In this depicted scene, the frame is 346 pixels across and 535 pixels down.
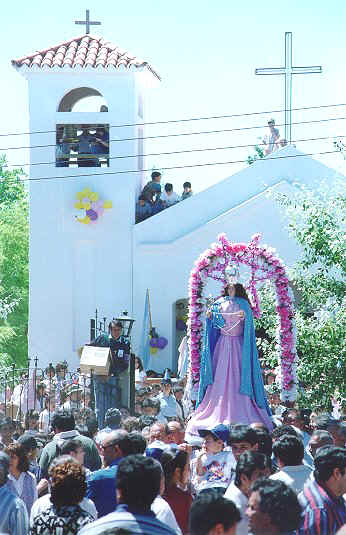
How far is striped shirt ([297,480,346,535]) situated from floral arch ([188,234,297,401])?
9.60m

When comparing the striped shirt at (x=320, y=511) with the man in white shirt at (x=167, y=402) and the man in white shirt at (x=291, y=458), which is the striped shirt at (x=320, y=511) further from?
the man in white shirt at (x=167, y=402)

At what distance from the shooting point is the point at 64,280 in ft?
94.3

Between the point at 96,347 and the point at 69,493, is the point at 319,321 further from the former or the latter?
the point at 69,493

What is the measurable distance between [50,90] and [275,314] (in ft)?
40.7

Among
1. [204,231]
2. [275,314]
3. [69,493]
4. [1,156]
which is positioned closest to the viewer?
[69,493]

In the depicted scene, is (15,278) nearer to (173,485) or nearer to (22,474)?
(22,474)

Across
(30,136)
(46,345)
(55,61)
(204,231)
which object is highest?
(55,61)

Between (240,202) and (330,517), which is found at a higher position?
(240,202)

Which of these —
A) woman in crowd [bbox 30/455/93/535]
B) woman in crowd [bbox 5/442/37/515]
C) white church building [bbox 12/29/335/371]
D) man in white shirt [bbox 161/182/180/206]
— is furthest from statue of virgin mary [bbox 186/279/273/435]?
man in white shirt [bbox 161/182/180/206]

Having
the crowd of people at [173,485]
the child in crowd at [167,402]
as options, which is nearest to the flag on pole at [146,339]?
the child in crowd at [167,402]

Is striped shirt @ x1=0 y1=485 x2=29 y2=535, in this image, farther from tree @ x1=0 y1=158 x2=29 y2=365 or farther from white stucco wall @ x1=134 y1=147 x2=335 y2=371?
tree @ x1=0 y1=158 x2=29 y2=365

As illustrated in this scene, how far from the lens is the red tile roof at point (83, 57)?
2838cm

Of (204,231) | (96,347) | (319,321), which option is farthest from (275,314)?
(204,231)

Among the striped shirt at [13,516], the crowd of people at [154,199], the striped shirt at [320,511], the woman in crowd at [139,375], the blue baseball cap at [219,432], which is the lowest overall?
the woman in crowd at [139,375]
